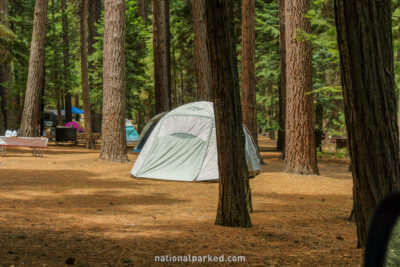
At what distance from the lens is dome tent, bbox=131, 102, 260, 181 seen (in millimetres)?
12086

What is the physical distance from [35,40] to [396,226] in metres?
20.9

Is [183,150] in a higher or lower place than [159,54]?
lower

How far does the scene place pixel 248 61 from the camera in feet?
56.9

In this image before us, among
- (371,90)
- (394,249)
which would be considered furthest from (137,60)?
(394,249)

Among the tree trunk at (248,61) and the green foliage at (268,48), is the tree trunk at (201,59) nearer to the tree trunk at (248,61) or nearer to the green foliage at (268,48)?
the tree trunk at (248,61)

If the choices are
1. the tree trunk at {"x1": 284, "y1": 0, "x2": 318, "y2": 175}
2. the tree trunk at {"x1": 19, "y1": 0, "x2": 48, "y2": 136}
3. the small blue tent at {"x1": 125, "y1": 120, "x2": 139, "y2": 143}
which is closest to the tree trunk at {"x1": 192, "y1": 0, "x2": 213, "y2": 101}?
the tree trunk at {"x1": 284, "y1": 0, "x2": 318, "y2": 175}

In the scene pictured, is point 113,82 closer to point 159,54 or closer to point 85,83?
point 159,54

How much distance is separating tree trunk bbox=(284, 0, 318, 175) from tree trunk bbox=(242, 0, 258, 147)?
12.4ft

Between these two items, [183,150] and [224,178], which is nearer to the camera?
[224,178]

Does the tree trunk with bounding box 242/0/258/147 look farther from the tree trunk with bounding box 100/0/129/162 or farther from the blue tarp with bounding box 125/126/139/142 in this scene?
the blue tarp with bounding box 125/126/139/142

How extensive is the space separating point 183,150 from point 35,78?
1112cm

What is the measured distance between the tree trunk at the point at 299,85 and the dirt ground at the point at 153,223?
1.73m

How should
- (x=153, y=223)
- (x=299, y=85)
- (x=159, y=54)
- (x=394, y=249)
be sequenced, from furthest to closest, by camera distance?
(x=159, y=54), (x=299, y=85), (x=153, y=223), (x=394, y=249)

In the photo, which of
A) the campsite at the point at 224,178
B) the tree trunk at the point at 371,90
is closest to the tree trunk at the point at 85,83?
the campsite at the point at 224,178
